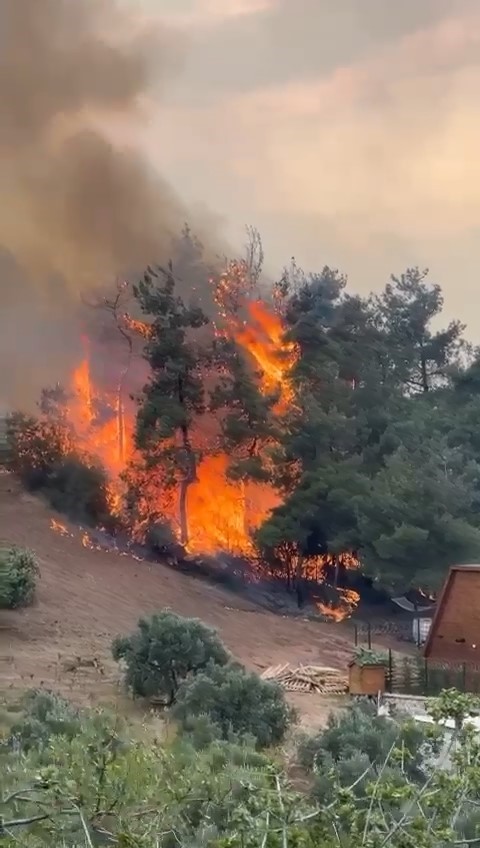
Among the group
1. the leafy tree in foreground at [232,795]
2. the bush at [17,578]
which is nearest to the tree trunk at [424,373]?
the bush at [17,578]

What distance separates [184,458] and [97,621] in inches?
301

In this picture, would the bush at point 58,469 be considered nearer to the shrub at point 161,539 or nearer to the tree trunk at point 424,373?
the shrub at point 161,539

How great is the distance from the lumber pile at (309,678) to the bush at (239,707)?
3.12 metres

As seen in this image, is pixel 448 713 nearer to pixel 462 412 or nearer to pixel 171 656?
pixel 171 656

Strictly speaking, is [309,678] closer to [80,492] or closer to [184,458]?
[184,458]

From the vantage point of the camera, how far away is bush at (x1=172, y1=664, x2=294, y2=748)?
904cm

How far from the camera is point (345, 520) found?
21797 millimetres

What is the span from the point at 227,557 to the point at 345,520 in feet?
12.0

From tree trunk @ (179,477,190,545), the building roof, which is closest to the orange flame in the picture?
tree trunk @ (179,477,190,545)

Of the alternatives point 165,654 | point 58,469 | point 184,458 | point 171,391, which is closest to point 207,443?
point 184,458

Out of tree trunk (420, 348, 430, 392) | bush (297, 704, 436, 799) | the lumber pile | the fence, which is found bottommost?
the lumber pile

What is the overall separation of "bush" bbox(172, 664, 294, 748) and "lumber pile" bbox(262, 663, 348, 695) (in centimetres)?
312

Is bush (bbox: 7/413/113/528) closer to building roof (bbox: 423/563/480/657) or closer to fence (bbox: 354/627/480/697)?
building roof (bbox: 423/563/480/657)

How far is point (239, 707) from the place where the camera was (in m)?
9.34
